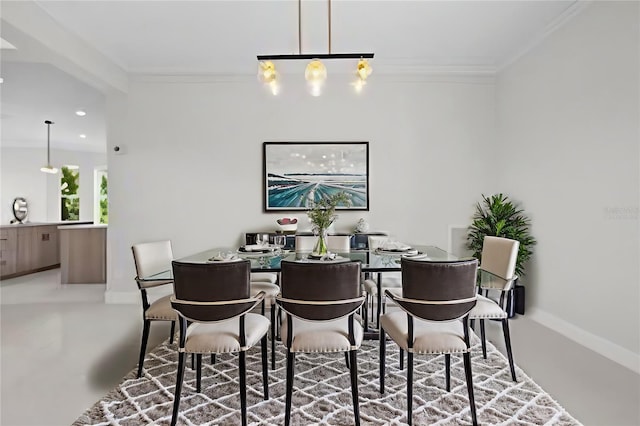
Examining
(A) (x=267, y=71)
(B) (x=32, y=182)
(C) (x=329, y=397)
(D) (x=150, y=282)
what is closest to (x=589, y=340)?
(C) (x=329, y=397)

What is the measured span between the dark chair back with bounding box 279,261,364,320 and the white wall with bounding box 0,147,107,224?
9051 mm

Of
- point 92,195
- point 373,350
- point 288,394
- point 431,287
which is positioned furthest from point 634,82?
point 92,195

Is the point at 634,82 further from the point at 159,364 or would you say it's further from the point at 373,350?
the point at 159,364

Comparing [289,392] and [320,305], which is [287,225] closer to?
[320,305]

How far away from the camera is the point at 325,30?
356cm

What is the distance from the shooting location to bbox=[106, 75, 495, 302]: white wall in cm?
461

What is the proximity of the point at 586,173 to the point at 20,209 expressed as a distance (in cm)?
1034

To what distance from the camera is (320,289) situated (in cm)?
194

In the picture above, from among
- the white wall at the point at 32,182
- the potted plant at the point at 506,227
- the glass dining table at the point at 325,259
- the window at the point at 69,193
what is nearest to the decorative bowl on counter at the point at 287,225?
the glass dining table at the point at 325,259

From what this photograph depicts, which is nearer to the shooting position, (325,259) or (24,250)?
(325,259)

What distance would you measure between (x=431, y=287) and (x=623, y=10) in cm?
266

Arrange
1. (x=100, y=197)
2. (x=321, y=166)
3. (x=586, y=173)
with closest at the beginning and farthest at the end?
(x=586, y=173), (x=321, y=166), (x=100, y=197)

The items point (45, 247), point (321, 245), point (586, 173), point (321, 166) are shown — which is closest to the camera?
point (321, 245)

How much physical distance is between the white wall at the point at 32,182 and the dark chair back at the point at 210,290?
867cm
